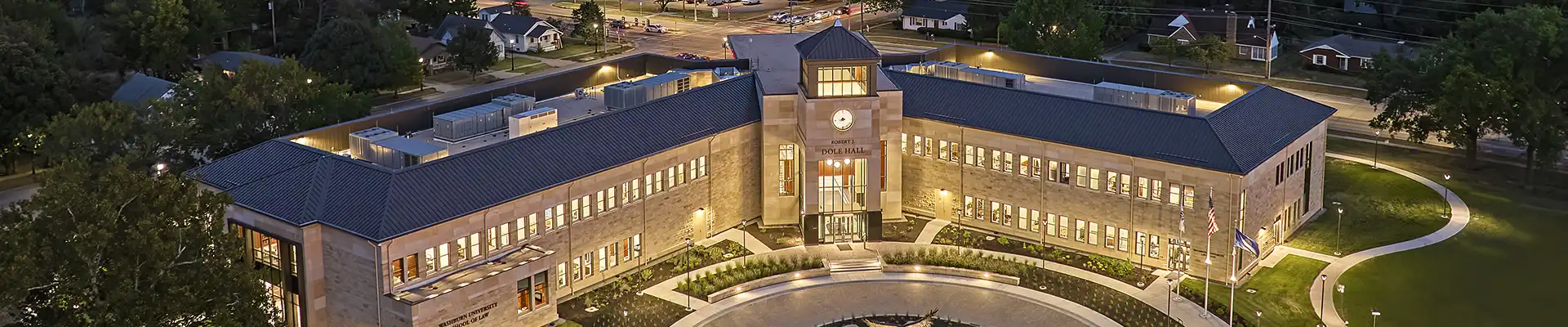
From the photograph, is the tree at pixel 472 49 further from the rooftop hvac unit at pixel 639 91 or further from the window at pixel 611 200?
the window at pixel 611 200

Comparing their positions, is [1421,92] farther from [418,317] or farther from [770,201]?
[418,317]

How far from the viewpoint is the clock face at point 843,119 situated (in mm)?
93250

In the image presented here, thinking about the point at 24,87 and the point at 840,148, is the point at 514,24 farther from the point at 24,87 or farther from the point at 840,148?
the point at 840,148

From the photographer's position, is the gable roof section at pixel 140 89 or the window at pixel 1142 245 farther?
the gable roof section at pixel 140 89

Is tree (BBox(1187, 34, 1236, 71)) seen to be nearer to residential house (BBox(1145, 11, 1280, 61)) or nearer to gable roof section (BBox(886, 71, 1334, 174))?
residential house (BBox(1145, 11, 1280, 61))

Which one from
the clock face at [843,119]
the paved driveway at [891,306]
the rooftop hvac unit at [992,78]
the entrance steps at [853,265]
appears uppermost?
the rooftop hvac unit at [992,78]

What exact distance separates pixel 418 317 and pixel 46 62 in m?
59.0

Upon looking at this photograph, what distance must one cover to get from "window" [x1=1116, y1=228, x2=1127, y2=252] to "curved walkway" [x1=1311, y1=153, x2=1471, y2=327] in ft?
36.9

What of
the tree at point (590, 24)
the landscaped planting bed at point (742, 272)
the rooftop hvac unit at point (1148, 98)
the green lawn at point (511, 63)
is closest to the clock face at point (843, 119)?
the landscaped planting bed at point (742, 272)

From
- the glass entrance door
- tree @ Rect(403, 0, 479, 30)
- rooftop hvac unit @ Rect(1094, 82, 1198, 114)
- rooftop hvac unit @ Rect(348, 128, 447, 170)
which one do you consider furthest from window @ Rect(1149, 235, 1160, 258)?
tree @ Rect(403, 0, 479, 30)

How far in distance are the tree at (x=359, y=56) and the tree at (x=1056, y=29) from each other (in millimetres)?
60895

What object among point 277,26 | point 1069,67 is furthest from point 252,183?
point 277,26

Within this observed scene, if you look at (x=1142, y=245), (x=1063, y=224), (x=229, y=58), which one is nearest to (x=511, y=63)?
(x=229, y=58)

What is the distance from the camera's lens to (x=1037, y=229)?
95250mm
